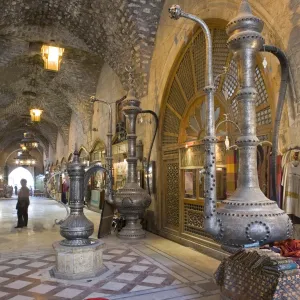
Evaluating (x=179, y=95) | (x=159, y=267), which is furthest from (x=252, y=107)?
(x=179, y=95)

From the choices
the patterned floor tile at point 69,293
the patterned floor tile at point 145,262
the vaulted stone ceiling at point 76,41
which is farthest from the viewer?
the vaulted stone ceiling at point 76,41

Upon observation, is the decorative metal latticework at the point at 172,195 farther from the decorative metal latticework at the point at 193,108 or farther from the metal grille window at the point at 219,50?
the metal grille window at the point at 219,50

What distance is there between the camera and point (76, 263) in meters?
4.12

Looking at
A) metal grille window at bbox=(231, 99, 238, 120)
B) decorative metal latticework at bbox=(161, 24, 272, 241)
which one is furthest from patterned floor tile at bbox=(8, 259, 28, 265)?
metal grille window at bbox=(231, 99, 238, 120)

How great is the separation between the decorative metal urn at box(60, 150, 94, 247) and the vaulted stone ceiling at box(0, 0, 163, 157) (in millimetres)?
4138

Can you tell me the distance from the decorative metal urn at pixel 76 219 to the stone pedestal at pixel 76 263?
0.12 meters

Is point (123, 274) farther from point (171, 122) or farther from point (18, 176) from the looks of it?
point (18, 176)

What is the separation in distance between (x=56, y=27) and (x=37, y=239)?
6204 mm

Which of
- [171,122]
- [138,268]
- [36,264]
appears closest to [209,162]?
[138,268]

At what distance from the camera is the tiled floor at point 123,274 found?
3539mm

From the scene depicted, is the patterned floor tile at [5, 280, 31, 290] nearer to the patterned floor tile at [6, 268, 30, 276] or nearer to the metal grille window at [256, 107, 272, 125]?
the patterned floor tile at [6, 268, 30, 276]

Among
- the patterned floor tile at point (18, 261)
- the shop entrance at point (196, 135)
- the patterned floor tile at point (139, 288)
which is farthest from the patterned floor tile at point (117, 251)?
the patterned floor tile at point (139, 288)

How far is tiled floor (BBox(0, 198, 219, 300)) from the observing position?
11.6 feet

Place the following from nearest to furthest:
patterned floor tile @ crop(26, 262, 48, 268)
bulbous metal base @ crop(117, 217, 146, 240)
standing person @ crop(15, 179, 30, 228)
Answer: patterned floor tile @ crop(26, 262, 48, 268) < bulbous metal base @ crop(117, 217, 146, 240) < standing person @ crop(15, 179, 30, 228)
